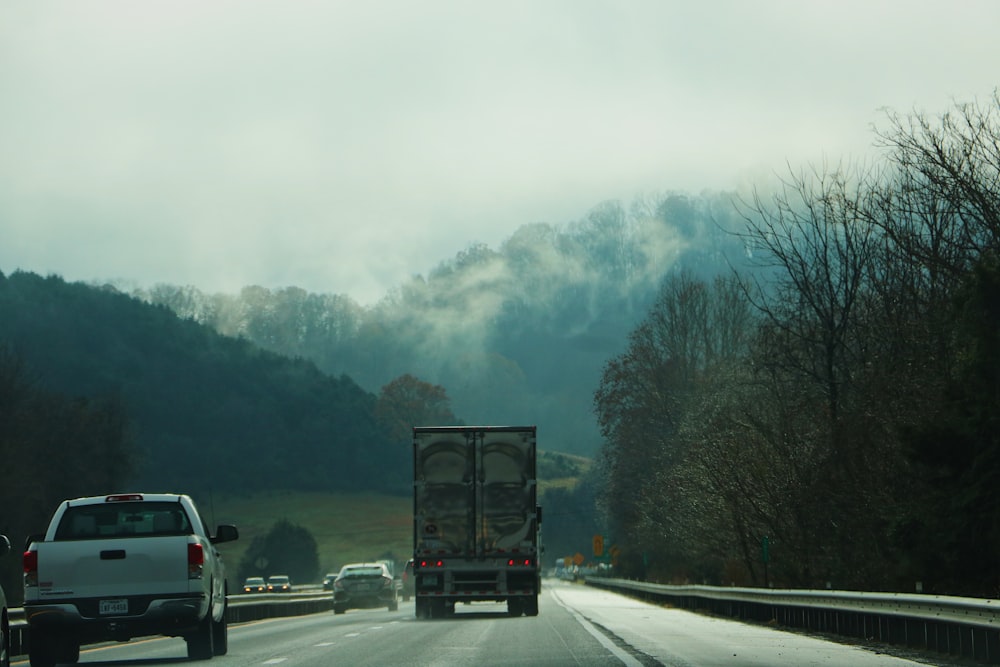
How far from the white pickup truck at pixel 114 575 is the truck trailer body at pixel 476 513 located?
15.0m

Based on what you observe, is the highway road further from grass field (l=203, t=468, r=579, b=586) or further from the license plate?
grass field (l=203, t=468, r=579, b=586)

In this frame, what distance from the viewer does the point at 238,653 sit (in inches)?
790

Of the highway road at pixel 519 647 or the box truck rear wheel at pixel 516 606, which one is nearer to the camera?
the highway road at pixel 519 647

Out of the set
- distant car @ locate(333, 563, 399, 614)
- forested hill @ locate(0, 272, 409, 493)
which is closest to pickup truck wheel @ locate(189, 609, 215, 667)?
distant car @ locate(333, 563, 399, 614)

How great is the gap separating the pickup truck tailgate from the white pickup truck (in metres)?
0.01

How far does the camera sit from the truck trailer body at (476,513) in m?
Answer: 33.0

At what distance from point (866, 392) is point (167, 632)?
22.9 meters

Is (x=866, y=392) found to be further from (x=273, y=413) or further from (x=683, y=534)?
(x=273, y=413)

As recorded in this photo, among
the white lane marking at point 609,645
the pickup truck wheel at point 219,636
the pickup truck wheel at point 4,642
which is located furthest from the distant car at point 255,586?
the pickup truck wheel at point 4,642

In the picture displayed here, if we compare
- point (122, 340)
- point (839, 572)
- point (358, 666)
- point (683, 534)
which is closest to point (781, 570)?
point (839, 572)

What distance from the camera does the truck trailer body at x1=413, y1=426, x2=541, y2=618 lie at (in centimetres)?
3297

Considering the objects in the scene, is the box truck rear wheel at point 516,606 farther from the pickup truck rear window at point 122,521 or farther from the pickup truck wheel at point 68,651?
the pickup truck rear window at point 122,521

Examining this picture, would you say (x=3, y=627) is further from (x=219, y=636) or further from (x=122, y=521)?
(x=219, y=636)

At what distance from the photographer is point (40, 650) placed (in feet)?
56.7
